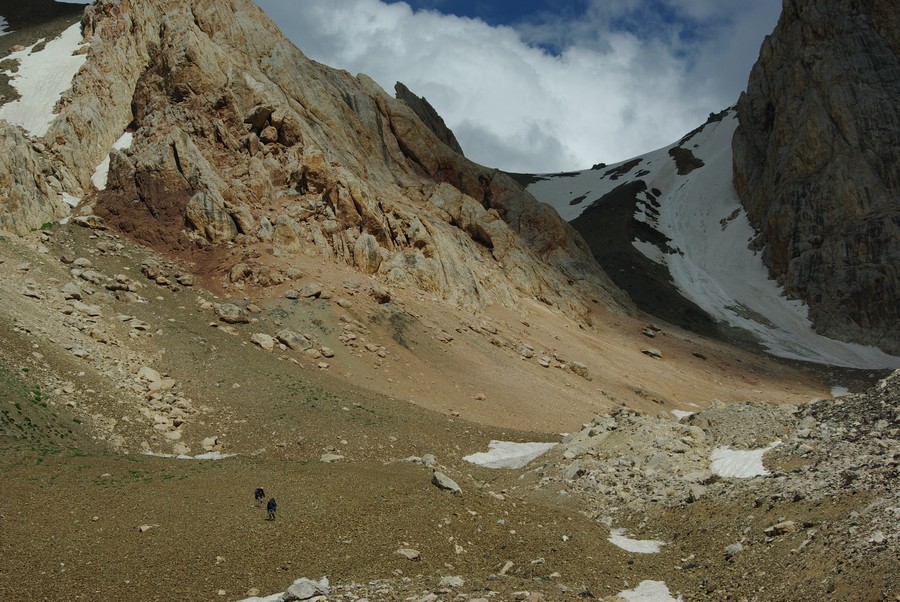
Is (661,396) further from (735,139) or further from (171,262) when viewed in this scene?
(735,139)

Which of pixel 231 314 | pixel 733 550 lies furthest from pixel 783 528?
pixel 231 314

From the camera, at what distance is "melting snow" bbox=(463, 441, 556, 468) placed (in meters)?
23.9

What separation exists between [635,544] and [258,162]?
113 ft

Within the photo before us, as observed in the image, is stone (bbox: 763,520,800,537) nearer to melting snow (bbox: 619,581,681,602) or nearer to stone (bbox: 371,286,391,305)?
melting snow (bbox: 619,581,681,602)

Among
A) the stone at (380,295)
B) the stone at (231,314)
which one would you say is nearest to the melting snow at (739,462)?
the stone at (380,295)

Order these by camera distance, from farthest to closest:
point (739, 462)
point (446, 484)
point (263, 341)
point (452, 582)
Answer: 1. point (263, 341)
2. point (739, 462)
3. point (446, 484)
4. point (452, 582)

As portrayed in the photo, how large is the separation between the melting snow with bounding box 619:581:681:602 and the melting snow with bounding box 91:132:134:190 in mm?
36096

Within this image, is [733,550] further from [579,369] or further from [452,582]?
[579,369]

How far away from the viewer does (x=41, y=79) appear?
1730 inches

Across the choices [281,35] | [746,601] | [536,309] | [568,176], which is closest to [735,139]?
[568,176]

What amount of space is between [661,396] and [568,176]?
109m

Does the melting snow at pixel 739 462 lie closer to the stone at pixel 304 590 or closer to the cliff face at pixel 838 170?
the stone at pixel 304 590

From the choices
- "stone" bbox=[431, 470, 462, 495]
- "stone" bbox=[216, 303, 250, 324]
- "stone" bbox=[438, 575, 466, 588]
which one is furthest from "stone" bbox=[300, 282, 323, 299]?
"stone" bbox=[438, 575, 466, 588]

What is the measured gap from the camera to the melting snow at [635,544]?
50.3 feet
